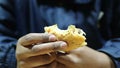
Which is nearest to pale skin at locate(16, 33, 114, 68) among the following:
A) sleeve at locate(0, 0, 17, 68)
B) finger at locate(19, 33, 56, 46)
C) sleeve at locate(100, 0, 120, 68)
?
finger at locate(19, 33, 56, 46)

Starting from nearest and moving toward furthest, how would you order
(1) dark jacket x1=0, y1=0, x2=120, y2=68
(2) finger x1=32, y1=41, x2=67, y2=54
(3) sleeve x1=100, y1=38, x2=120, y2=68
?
1. (2) finger x1=32, y1=41, x2=67, y2=54
2. (3) sleeve x1=100, y1=38, x2=120, y2=68
3. (1) dark jacket x1=0, y1=0, x2=120, y2=68

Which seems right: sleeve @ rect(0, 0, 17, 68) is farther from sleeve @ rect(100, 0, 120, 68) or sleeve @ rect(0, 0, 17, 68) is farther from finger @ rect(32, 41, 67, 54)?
sleeve @ rect(100, 0, 120, 68)

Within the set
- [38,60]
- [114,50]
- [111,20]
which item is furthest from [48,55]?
[111,20]

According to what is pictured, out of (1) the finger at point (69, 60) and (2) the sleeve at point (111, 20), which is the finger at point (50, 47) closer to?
(1) the finger at point (69, 60)

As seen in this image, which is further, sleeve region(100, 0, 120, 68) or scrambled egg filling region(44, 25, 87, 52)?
sleeve region(100, 0, 120, 68)

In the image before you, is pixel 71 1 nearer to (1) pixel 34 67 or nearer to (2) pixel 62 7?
(2) pixel 62 7

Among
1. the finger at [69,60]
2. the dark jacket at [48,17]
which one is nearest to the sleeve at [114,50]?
the dark jacket at [48,17]
